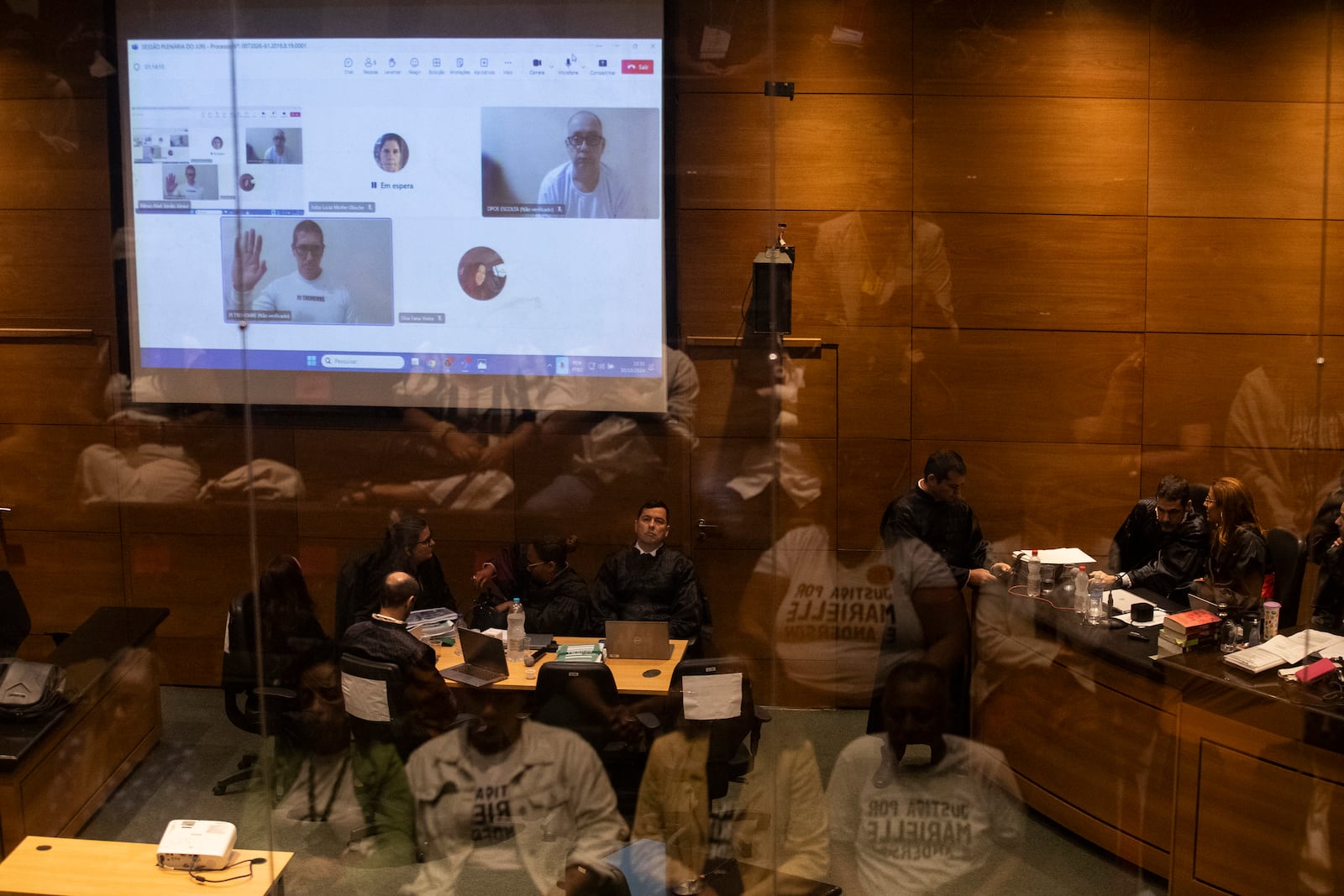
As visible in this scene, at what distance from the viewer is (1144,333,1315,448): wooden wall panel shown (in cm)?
279

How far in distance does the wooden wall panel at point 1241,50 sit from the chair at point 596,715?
238 centimetres

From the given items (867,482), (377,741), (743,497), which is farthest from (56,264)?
(867,482)

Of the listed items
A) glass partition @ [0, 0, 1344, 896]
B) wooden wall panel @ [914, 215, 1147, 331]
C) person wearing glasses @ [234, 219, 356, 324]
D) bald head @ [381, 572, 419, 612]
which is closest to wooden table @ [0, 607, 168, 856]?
glass partition @ [0, 0, 1344, 896]

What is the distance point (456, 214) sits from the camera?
2.93 meters

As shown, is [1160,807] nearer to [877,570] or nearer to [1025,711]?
[1025,711]

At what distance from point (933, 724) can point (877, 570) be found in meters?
0.51

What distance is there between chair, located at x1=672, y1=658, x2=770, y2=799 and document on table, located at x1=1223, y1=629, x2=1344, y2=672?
136 centimetres

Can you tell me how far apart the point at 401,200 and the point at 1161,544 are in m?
2.61

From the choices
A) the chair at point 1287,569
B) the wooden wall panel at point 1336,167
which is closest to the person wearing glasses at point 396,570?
the chair at point 1287,569

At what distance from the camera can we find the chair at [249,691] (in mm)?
3086

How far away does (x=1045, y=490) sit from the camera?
292 centimetres

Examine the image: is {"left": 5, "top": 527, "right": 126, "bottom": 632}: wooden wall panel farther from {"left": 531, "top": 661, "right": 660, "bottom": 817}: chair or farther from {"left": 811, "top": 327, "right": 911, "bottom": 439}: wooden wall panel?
{"left": 811, "top": 327, "right": 911, "bottom": 439}: wooden wall panel

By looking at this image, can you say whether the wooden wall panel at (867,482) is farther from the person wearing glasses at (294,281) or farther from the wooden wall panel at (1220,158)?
the person wearing glasses at (294,281)

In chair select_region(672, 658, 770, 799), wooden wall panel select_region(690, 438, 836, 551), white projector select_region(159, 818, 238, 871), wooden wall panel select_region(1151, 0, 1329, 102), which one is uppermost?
wooden wall panel select_region(1151, 0, 1329, 102)
